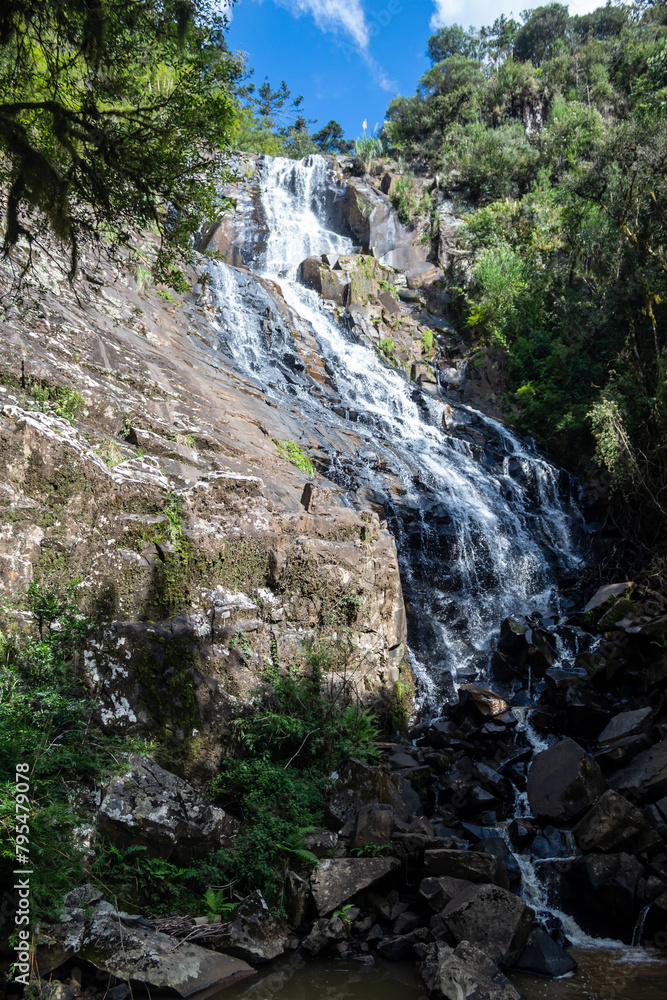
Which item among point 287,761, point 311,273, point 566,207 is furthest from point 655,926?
point 311,273

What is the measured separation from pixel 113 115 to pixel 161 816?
6022mm

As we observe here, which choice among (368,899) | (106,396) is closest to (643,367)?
(106,396)

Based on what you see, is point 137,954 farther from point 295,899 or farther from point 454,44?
point 454,44

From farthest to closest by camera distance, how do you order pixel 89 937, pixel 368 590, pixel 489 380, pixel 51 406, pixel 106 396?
pixel 489 380
pixel 368 590
pixel 106 396
pixel 51 406
pixel 89 937

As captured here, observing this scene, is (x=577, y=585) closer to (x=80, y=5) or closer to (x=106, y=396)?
(x=106, y=396)

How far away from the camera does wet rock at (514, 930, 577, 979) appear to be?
4.56 metres

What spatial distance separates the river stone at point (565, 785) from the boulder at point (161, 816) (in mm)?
3504

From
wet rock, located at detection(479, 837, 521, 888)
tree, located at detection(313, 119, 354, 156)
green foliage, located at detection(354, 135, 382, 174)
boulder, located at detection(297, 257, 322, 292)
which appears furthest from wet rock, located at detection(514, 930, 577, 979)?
tree, located at detection(313, 119, 354, 156)

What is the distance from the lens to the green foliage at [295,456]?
1108cm

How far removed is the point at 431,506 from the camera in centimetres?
1352

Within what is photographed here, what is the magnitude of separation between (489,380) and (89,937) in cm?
2084

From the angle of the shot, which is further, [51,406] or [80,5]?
[51,406]

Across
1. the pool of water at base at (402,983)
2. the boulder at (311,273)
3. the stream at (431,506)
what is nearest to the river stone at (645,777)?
the stream at (431,506)

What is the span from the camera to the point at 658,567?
36.7 ft
